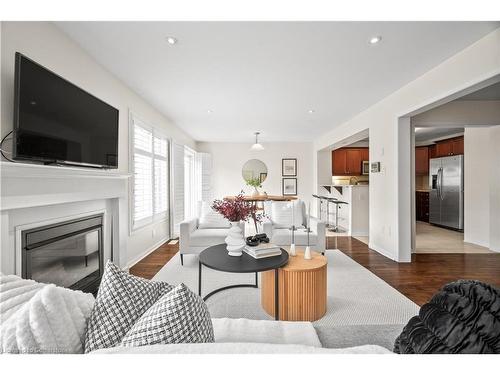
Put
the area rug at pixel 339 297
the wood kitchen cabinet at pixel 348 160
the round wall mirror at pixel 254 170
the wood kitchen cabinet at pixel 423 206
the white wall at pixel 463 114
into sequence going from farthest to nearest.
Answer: the round wall mirror at pixel 254 170, the wood kitchen cabinet at pixel 348 160, the wood kitchen cabinet at pixel 423 206, the white wall at pixel 463 114, the area rug at pixel 339 297

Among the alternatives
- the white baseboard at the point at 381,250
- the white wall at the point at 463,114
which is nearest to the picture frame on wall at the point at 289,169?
the white baseboard at the point at 381,250

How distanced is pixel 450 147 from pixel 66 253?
7807 millimetres

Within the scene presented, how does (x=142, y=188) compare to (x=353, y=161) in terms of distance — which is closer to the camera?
(x=142, y=188)

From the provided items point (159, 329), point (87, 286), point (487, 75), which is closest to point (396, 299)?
point (487, 75)

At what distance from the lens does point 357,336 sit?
984mm

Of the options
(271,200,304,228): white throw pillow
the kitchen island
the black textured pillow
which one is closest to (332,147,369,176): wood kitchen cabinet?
the kitchen island

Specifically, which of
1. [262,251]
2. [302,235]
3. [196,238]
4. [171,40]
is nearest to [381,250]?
[302,235]

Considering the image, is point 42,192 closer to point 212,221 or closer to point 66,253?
point 66,253

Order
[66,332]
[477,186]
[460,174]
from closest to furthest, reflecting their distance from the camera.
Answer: [66,332]
[477,186]
[460,174]

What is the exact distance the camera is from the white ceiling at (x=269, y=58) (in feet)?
6.35

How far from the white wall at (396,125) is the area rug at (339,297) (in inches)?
34.8

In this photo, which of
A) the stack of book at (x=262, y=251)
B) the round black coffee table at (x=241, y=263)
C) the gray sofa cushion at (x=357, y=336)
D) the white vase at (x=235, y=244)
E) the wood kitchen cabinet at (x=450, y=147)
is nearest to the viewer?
the gray sofa cushion at (x=357, y=336)

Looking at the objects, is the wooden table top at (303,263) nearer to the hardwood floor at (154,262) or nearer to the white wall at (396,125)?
the hardwood floor at (154,262)

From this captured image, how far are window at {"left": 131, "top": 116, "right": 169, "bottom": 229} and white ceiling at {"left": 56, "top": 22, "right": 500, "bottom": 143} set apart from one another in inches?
22.7
